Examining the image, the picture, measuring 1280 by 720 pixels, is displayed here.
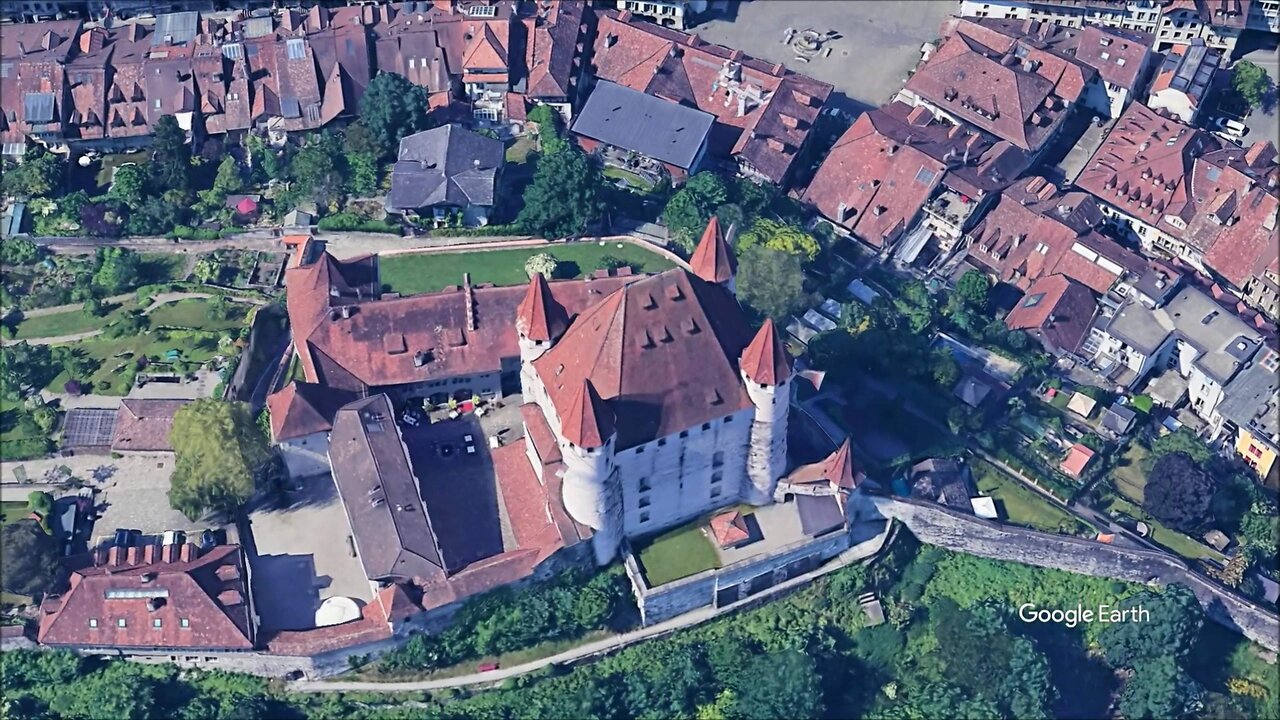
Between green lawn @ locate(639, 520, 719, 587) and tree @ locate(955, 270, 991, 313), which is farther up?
tree @ locate(955, 270, 991, 313)

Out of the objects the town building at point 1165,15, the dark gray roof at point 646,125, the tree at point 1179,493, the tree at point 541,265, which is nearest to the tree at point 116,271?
the tree at point 541,265

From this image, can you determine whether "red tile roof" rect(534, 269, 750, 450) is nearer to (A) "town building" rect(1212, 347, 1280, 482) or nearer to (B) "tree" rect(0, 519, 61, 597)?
(B) "tree" rect(0, 519, 61, 597)

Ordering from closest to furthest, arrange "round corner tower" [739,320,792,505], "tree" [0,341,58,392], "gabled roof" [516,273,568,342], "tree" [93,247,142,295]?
1. "round corner tower" [739,320,792,505]
2. "gabled roof" [516,273,568,342]
3. "tree" [0,341,58,392]
4. "tree" [93,247,142,295]

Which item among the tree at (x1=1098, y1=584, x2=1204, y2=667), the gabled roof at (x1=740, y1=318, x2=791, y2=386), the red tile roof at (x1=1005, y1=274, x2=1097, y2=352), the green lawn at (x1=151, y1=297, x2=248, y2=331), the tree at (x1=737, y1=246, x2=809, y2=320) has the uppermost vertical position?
the gabled roof at (x1=740, y1=318, x2=791, y2=386)

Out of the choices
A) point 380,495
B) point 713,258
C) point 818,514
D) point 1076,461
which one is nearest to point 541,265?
point 713,258

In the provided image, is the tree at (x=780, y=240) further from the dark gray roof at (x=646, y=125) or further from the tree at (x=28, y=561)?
the tree at (x=28, y=561)

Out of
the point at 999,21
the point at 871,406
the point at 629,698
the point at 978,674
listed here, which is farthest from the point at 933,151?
the point at 629,698

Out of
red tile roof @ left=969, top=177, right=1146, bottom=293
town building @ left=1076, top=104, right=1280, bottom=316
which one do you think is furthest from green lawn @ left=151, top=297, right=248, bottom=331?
town building @ left=1076, top=104, right=1280, bottom=316

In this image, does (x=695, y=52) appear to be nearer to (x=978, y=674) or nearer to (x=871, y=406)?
(x=871, y=406)
